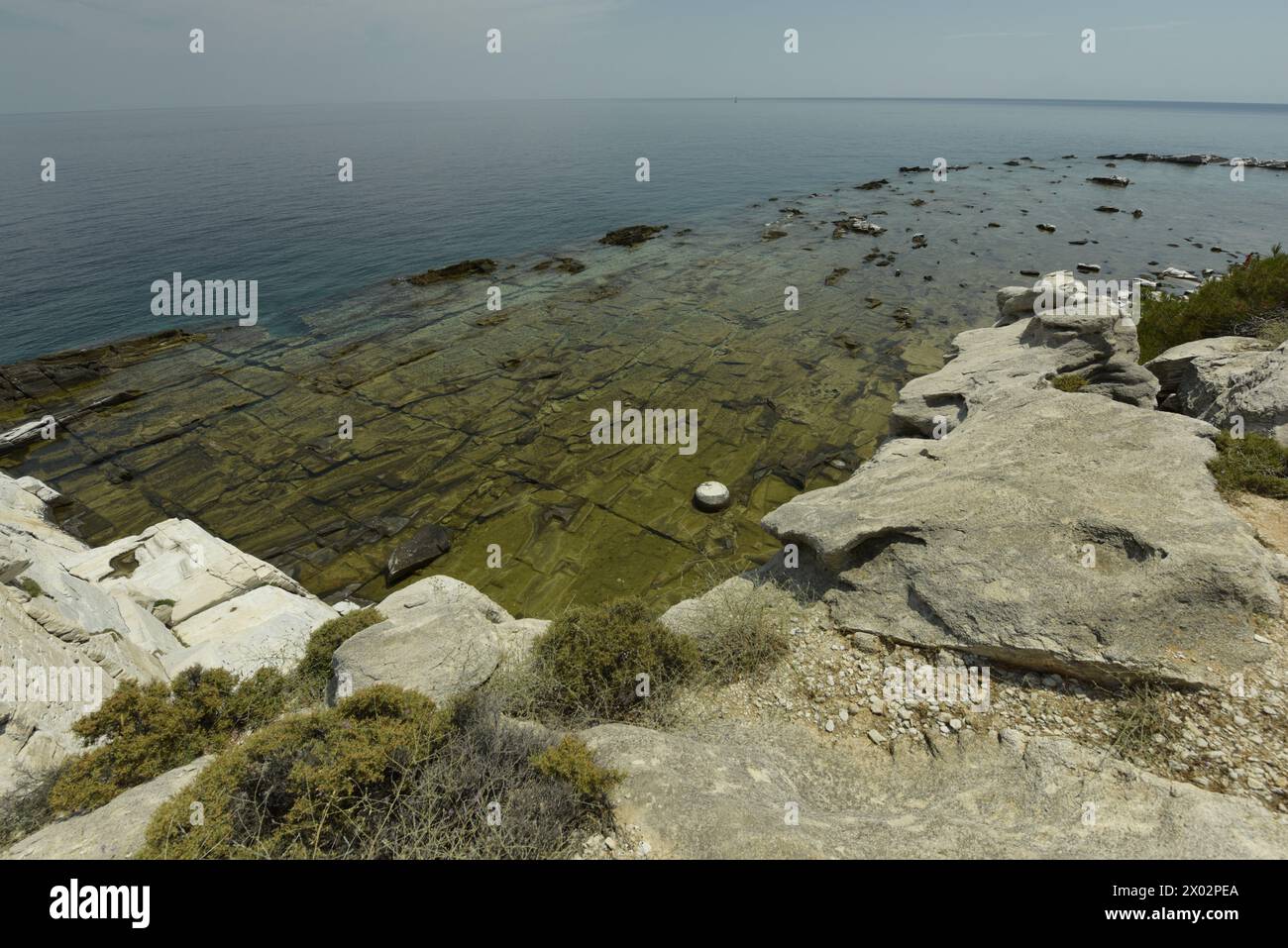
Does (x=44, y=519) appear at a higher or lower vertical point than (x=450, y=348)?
lower

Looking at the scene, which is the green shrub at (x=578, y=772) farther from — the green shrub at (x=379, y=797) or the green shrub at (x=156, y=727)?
the green shrub at (x=156, y=727)

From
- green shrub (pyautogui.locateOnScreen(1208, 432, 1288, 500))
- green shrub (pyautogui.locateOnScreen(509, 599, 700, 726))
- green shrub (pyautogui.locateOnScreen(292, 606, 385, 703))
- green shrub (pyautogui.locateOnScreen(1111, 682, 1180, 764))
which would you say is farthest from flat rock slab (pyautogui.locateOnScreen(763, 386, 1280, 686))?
green shrub (pyautogui.locateOnScreen(292, 606, 385, 703))

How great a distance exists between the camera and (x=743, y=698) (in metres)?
8.93

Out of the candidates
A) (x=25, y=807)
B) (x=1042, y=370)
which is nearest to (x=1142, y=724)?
(x=1042, y=370)

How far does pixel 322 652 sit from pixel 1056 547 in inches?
511

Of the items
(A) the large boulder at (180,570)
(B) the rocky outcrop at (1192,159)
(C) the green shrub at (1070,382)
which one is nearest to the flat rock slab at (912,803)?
(A) the large boulder at (180,570)

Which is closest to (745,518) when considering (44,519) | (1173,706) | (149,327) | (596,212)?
(1173,706)

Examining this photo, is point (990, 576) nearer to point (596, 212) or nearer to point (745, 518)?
A: point (745, 518)

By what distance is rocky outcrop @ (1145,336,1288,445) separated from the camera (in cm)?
1199

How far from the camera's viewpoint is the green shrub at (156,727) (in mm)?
7023

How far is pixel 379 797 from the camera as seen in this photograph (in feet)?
20.6

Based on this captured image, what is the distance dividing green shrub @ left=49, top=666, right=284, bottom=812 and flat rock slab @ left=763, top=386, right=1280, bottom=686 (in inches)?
402

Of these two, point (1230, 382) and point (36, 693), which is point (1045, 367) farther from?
point (36, 693)

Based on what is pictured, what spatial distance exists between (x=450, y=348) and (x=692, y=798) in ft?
91.0
